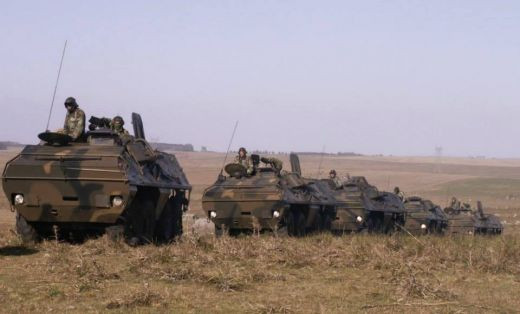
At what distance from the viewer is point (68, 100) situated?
15570mm

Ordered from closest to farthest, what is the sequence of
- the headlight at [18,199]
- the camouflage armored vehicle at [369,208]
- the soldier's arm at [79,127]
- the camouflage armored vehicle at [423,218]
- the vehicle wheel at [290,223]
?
the headlight at [18,199]
the soldier's arm at [79,127]
the vehicle wheel at [290,223]
the camouflage armored vehicle at [369,208]
the camouflage armored vehicle at [423,218]

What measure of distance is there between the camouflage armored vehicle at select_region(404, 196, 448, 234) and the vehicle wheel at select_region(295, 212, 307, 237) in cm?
981

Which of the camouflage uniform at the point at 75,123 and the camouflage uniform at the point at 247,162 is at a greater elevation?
the camouflage uniform at the point at 75,123

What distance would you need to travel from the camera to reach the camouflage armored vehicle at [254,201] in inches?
726

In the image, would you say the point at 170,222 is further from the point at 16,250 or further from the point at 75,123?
the point at 16,250

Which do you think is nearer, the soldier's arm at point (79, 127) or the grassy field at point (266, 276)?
the grassy field at point (266, 276)

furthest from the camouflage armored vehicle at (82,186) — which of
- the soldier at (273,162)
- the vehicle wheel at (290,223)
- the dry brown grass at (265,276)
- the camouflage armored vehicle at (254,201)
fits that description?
the soldier at (273,162)

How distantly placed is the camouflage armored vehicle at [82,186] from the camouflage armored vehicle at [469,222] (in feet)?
69.5

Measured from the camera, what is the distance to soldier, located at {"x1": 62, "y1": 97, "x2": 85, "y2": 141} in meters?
15.2

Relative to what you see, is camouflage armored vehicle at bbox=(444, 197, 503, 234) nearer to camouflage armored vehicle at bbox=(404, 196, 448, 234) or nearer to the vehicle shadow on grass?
camouflage armored vehicle at bbox=(404, 196, 448, 234)

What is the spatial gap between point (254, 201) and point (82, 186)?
5.59m

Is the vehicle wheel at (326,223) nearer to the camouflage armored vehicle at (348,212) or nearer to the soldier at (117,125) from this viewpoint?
the camouflage armored vehicle at (348,212)

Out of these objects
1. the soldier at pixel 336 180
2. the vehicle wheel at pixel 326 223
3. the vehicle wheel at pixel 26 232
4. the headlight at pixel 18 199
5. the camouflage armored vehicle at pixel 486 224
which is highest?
the soldier at pixel 336 180

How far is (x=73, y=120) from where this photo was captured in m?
15.4
